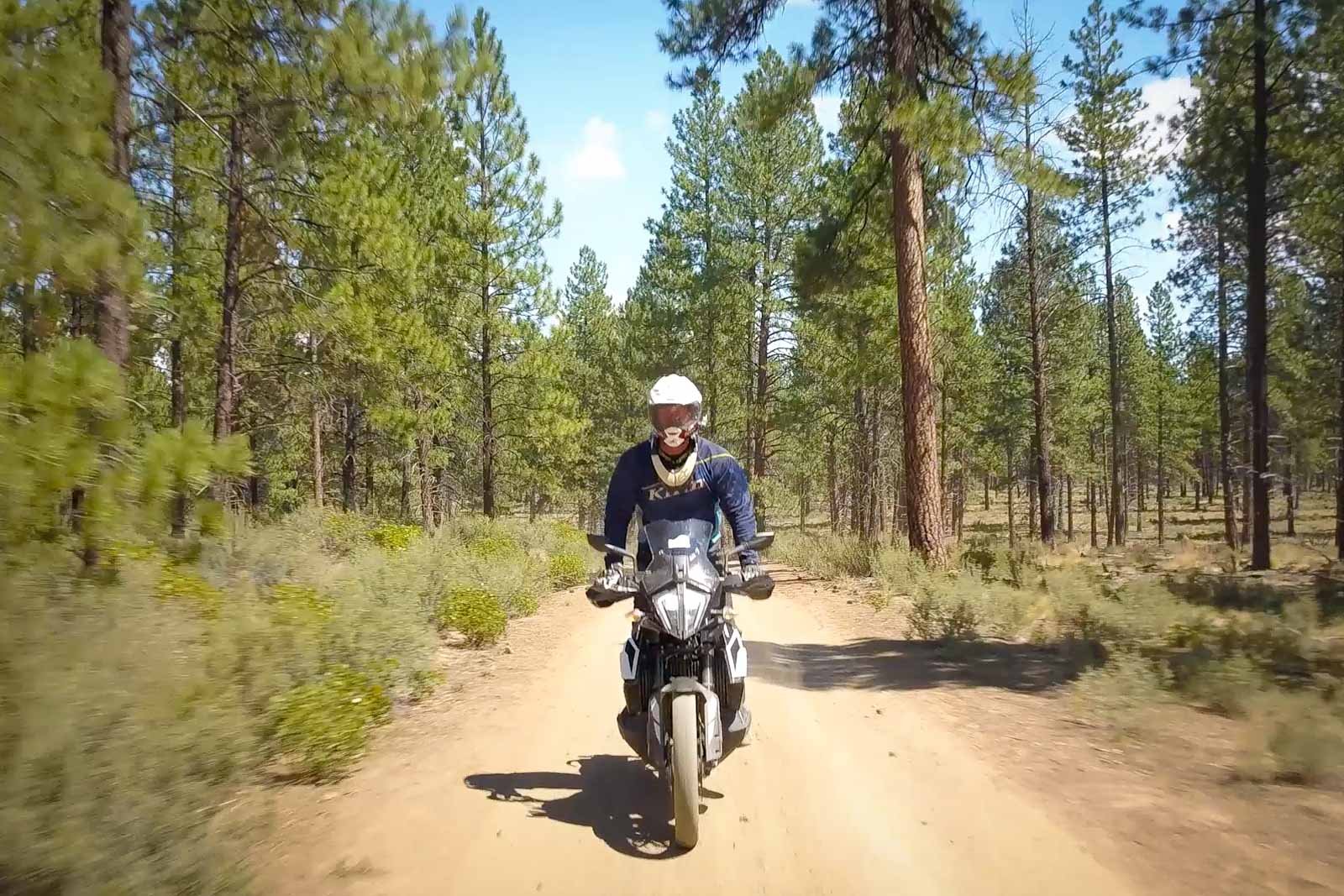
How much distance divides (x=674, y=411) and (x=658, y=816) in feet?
7.37

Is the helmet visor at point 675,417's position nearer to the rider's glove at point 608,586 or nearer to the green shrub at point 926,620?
the rider's glove at point 608,586

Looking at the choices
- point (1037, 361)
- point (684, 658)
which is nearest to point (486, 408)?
point (1037, 361)

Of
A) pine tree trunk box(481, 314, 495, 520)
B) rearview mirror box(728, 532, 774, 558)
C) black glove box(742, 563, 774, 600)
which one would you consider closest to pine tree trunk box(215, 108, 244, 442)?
pine tree trunk box(481, 314, 495, 520)

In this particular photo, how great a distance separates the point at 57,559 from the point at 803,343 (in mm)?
24061

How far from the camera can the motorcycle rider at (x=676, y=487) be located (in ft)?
13.7

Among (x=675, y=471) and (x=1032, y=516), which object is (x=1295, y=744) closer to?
(x=675, y=471)

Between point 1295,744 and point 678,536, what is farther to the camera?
point 1295,744

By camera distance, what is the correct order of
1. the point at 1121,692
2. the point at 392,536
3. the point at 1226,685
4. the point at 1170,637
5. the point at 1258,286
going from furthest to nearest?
the point at 392,536 → the point at 1258,286 → the point at 1170,637 → the point at 1121,692 → the point at 1226,685

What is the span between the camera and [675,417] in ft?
13.8

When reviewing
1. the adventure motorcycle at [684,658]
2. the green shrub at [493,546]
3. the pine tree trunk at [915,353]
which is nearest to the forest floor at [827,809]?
the adventure motorcycle at [684,658]

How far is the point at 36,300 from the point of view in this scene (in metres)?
3.43

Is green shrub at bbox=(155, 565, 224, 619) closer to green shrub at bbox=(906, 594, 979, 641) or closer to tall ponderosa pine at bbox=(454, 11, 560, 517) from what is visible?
green shrub at bbox=(906, 594, 979, 641)

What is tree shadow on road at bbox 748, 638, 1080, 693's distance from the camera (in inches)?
277

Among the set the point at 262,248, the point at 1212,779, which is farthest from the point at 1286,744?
the point at 262,248
